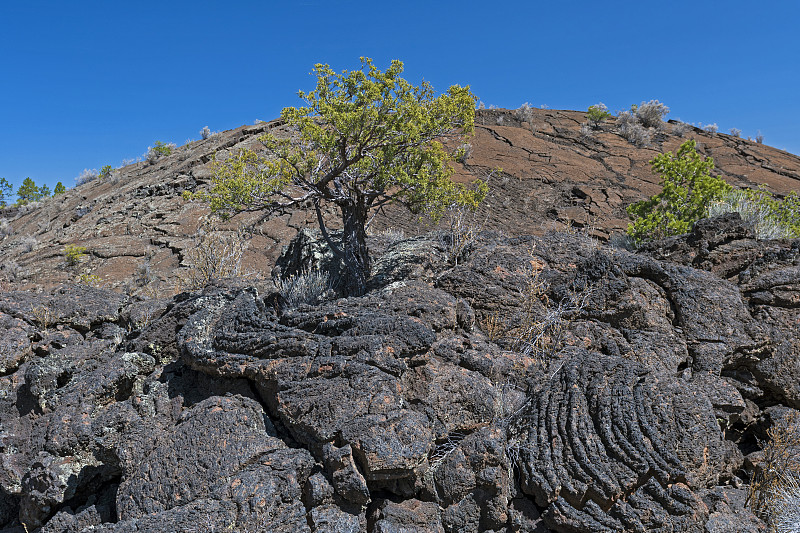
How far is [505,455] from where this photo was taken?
3.22 m

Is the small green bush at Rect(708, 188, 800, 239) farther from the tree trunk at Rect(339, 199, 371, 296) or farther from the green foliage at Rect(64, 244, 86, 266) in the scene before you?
the green foliage at Rect(64, 244, 86, 266)

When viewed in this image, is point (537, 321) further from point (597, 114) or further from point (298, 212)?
point (597, 114)

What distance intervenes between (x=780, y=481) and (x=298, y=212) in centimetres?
1084

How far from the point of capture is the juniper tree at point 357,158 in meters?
5.70

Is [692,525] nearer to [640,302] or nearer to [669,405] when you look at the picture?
[669,405]

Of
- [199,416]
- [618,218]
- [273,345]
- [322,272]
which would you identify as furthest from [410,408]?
[618,218]

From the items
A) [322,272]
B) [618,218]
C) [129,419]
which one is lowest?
[129,419]

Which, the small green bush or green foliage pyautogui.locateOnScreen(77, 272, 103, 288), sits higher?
green foliage pyautogui.locateOnScreen(77, 272, 103, 288)

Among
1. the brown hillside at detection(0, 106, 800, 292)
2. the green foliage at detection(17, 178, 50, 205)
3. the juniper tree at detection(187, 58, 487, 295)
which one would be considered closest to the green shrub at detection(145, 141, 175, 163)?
the brown hillside at detection(0, 106, 800, 292)

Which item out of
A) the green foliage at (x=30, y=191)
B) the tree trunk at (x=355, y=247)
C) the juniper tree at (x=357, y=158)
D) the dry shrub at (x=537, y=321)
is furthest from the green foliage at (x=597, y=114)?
the green foliage at (x=30, y=191)

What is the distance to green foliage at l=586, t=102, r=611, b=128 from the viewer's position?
61.5 ft

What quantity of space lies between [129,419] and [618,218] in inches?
462

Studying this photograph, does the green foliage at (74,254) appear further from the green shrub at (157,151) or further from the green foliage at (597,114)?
the green foliage at (597,114)

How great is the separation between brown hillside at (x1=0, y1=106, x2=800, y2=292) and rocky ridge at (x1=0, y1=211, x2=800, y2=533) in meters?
4.76
